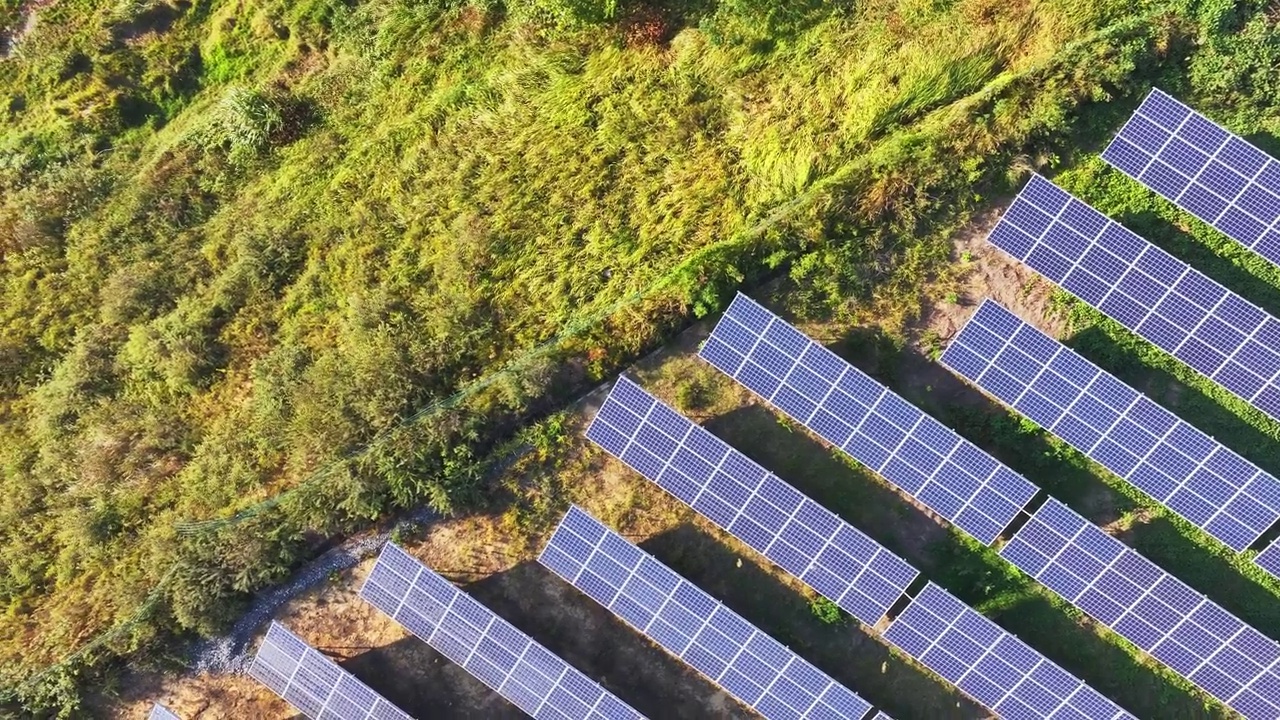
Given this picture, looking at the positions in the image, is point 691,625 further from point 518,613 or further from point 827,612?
point 518,613

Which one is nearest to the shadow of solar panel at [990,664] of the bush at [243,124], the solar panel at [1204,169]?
the solar panel at [1204,169]

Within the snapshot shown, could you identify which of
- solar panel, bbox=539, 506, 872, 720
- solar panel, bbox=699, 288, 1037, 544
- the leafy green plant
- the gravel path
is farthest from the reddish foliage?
the leafy green plant

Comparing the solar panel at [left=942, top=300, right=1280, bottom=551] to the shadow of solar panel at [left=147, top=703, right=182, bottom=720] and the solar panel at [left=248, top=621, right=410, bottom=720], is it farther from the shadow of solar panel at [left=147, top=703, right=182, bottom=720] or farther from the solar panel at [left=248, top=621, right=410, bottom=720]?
the shadow of solar panel at [left=147, top=703, right=182, bottom=720]

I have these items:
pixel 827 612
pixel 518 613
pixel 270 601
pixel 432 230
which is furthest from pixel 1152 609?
pixel 270 601

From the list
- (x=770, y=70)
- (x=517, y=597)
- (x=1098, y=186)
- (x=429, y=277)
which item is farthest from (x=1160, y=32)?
(x=517, y=597)

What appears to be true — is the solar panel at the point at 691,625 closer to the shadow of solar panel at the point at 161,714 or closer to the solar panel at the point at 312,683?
the solar panel at the point at 312,683

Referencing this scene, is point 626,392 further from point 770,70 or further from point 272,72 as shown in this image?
point 272,72
